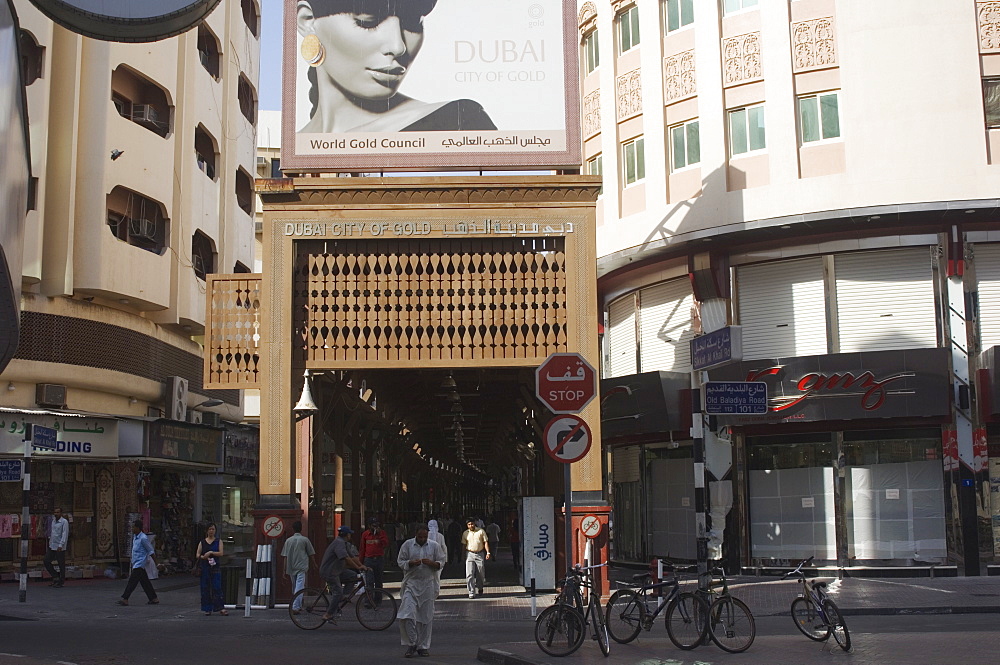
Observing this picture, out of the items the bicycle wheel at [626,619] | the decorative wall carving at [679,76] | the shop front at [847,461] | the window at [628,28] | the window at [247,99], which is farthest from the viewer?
the window at [247,99]

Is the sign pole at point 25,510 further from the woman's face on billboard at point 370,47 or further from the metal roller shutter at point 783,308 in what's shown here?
the metal roller shutter at point 783,308

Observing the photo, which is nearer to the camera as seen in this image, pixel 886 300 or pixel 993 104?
pixel 993 104

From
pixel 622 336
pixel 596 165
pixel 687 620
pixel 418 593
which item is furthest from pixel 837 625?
pixel 596 165

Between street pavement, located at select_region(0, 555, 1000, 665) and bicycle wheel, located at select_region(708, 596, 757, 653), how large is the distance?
0.17 m

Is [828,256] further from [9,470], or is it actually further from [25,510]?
[9,470]

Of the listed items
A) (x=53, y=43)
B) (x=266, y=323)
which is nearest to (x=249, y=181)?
(x=53, y=43)

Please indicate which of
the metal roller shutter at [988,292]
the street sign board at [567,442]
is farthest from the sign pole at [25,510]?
the metal roller shutter at [988,292]

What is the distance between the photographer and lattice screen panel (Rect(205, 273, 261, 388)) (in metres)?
21.1

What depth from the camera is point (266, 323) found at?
68.0ft

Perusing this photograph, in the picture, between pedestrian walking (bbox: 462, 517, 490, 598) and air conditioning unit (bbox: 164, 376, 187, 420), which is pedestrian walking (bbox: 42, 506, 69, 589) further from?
pedestrian walking (bbox: 462, 517, 490, 598)

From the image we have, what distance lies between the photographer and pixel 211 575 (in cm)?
1958

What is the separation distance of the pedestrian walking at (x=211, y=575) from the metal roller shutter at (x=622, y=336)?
597 inches

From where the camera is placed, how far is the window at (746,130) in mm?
28281

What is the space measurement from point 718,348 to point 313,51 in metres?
11.3
